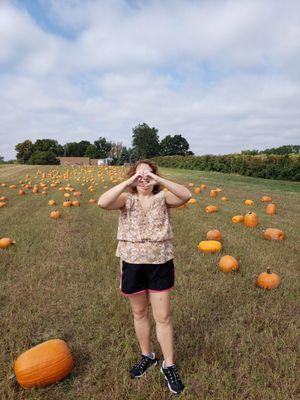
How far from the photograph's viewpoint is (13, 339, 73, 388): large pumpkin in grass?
295cm

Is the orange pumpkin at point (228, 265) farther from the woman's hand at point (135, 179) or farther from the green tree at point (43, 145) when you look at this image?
the green tree at point (43, 145)

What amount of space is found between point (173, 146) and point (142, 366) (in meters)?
122

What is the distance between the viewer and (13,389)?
2906 millimetres

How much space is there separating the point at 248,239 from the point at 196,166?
35.9 m

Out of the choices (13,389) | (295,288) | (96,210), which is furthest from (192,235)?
(13,389)

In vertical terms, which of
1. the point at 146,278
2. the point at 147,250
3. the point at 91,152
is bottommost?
the point at 91,152

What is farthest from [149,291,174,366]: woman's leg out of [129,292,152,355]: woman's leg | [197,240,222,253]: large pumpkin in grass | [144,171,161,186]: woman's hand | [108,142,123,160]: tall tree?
[108,142,123,160]: tall tree

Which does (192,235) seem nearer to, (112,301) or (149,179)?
(112,301)

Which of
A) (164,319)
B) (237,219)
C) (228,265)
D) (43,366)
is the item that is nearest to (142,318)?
(164,319)

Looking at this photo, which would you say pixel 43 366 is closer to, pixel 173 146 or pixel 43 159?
pixel 43 159

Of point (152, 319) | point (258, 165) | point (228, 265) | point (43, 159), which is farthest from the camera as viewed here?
point (43, 159)

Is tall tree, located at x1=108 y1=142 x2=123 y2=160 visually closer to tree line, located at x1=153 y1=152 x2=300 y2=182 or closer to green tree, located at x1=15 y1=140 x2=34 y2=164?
green tree, located at x1=15 y1=140 x2=34 y2=164

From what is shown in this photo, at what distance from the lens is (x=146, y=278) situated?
3068mm

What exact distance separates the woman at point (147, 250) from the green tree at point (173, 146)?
118258 millimetres
